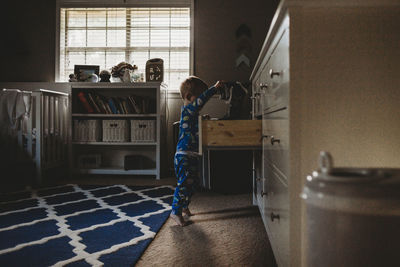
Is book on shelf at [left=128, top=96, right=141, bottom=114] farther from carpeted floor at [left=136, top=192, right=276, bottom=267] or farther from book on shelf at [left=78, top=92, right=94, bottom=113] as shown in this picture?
carpeted floor at [left=136, top=192, right=276, bottom=267]

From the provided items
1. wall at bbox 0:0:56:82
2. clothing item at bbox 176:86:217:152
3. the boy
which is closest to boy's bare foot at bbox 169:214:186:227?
the boy

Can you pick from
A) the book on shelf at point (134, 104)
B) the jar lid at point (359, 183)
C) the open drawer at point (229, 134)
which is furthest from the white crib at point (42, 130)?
the jar lid at point (359, 183)

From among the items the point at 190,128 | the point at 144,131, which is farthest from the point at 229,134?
the point at 144,131

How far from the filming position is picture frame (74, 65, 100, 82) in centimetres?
336

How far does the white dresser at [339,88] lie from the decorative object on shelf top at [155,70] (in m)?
2.64

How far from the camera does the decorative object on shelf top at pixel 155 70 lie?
3387 mm

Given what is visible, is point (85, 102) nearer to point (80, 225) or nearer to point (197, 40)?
point (197, 40)

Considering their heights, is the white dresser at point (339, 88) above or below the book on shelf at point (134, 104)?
below

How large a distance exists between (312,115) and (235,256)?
726 millimetres

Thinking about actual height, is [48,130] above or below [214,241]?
above

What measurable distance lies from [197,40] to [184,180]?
7.36ft

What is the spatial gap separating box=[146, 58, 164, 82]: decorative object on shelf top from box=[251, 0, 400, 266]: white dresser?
264 centimetres

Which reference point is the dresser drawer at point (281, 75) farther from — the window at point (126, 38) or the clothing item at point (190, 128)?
the window at point (126, 38)

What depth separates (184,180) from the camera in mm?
1712
